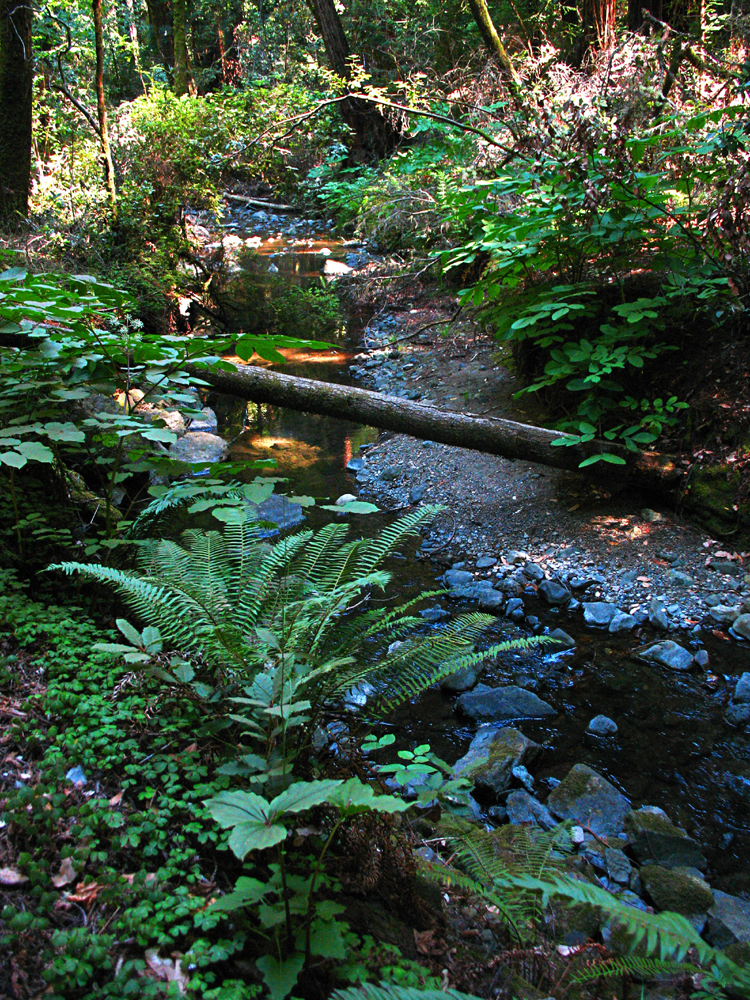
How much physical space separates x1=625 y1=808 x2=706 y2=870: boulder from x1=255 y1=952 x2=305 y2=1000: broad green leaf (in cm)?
160

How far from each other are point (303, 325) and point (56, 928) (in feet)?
25.8

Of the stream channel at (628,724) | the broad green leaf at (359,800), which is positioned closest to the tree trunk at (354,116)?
the stream channel at (628,724)

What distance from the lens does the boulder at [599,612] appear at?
141 inches

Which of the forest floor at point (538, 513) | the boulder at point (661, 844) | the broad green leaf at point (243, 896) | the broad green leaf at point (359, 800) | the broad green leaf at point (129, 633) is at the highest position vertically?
the broad green leaf at point (129, 633)

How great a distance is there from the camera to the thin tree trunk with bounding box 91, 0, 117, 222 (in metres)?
6.33

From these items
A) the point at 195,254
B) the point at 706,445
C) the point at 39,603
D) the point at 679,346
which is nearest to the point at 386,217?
the point at 195,254

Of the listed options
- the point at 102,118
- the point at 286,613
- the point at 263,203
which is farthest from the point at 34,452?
the point at 263,203

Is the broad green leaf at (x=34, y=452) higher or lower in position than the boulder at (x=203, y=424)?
higher

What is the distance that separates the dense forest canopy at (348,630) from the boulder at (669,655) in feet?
0.05

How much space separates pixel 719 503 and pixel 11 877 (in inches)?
157

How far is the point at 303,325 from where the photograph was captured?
8328 millimetres

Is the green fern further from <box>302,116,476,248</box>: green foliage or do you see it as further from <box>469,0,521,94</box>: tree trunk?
<box>469,0,521,94</box>: tree trunk

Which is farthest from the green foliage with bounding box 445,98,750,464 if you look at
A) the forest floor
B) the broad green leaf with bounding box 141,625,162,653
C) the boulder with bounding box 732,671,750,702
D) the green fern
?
the broad green leaf with bounding box 141,625,162,653

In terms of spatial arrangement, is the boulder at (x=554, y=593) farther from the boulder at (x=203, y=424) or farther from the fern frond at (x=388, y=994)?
the boulder at (x=203, y=424)
